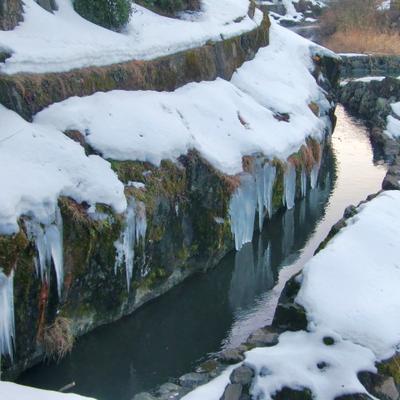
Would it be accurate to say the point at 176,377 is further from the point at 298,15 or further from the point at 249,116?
the point at 298,15

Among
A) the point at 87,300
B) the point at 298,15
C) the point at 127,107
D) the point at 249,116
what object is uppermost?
the point at 127,107

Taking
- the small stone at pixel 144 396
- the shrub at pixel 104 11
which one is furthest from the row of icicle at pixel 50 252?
the shrub at pixel 104 11

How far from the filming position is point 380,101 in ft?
107

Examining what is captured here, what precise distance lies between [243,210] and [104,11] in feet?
21.2

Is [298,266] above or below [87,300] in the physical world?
below

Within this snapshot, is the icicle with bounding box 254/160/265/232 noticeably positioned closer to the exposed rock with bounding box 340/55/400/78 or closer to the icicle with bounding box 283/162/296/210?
the icicle with bounding box 283/162/296/210

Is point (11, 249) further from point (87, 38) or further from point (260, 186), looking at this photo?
point (260, 186)

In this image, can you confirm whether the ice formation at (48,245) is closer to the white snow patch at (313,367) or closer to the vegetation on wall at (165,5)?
the white snow patch at (313,367)

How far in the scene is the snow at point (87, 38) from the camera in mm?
13336

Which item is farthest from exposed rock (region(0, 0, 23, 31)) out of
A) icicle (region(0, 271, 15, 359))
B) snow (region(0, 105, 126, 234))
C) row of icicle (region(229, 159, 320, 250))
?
icicle (region(0, 271, 15, 359))

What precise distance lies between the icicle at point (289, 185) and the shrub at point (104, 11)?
598cm

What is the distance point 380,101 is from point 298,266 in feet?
64.0

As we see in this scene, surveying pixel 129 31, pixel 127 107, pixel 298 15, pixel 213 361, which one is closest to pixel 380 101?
pixel 129 31

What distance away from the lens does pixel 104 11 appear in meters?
16.8
